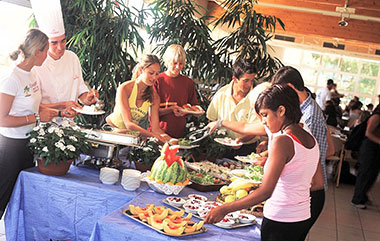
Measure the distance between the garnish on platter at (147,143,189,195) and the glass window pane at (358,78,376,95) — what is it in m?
14.7

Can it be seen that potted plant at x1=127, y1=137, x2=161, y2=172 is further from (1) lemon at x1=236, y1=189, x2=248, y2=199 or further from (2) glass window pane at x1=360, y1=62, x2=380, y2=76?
(2) glass window pane at x1=360, y1=62, x2=380, y2=76

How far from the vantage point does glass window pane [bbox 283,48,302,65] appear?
15.6 metres

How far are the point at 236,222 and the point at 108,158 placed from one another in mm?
948

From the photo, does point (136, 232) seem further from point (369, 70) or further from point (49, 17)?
point (369, 70)

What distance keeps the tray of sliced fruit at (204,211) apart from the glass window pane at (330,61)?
Answer: 47.2ft

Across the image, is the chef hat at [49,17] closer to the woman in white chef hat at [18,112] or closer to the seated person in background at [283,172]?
the woman in white chef hat at [18,112]

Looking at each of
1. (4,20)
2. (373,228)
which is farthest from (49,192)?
(373,228)

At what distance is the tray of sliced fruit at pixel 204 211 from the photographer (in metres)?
1.98

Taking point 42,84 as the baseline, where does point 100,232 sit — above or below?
below

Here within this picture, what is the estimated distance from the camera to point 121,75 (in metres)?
4.36

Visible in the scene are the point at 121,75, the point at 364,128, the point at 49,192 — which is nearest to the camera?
the point at 49,192

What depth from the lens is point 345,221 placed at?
16.4 feet

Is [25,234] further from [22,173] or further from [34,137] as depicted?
[34,137]

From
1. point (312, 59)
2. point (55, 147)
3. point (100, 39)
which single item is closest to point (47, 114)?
point (55, 147)
